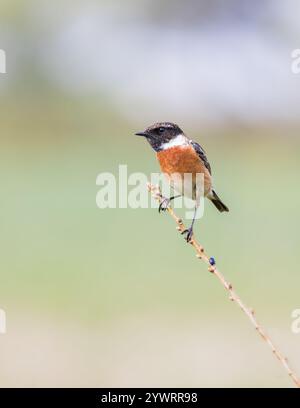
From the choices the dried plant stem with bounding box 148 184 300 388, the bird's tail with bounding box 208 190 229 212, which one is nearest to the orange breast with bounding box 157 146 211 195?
the bird's tail with bounding box 208 190 229 212

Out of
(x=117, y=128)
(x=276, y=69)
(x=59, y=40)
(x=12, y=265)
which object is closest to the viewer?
(x=12, y=265)

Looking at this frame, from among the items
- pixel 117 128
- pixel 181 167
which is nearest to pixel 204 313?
pixel 181 167

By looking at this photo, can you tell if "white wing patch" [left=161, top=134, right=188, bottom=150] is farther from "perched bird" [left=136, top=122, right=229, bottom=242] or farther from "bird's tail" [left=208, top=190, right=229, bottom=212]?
"bird's tail" [left=208, top=190, right=229, bottom=212]

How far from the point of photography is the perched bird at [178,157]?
489 cm

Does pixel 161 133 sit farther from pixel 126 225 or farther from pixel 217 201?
pixel 126 225

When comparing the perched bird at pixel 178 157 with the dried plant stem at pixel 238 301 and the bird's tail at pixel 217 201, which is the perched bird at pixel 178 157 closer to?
the bird's tail at pixel 217 201

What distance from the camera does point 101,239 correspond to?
11.9m

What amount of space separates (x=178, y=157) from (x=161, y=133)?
0.74 feet

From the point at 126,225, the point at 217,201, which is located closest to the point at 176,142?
the point at 217,201

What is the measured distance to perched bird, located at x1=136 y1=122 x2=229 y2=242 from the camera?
489 centimetres

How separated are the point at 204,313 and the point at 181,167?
415 centimetres

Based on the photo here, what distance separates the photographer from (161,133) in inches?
193

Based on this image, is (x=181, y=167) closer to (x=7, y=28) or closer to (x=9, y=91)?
(x=9, y=91)

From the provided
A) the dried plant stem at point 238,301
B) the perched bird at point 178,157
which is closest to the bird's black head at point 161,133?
the perched bird at point 178,157
